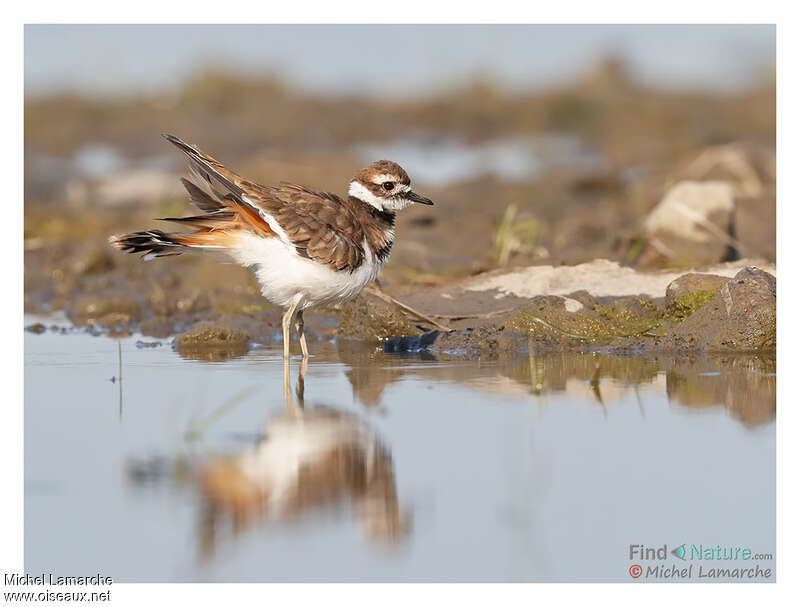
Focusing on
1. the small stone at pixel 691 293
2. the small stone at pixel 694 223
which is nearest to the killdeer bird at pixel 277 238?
the small stone at pixel 691 293

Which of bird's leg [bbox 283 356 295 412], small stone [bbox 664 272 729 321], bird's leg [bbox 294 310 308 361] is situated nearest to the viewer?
bird's leg [bbox 283 356 295 412]

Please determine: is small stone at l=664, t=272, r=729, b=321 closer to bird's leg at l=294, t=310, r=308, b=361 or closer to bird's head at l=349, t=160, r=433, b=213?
bird's head at l=349, t=160, r=433, b=213

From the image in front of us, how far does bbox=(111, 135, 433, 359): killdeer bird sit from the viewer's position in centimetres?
714

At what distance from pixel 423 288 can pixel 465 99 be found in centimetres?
1513

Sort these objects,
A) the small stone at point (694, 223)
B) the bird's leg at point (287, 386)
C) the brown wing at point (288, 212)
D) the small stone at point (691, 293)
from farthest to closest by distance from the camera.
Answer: the small stone at point (694, 223) < the small stone at point (691, 293) < the brown wing at point (288, 212) < the bird's leg at point (287, 386)

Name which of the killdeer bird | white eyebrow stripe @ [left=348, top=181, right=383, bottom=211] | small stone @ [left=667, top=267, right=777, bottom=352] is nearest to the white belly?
the killdeer bird

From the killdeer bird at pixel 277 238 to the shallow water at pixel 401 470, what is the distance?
703mm

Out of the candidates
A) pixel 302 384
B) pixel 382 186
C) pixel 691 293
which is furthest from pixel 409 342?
pixel 691 293

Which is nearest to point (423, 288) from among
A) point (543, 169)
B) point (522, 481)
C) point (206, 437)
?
point (206, 437)

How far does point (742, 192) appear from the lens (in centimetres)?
1338

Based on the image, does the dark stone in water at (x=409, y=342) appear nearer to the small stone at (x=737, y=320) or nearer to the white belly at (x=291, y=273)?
the white belly at (x=291, y=273)

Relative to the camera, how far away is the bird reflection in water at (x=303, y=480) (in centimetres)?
420

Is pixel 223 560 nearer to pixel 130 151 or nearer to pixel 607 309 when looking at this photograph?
pixel 607 309

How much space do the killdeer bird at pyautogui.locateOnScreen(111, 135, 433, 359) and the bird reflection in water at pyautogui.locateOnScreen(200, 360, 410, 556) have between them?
185cm
